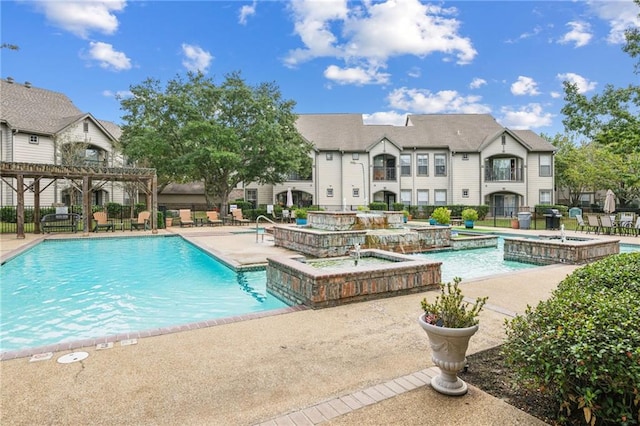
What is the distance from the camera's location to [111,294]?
25.1 ft

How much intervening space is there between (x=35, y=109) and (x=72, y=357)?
32343mm

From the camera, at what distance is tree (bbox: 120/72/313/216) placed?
24.6 meters

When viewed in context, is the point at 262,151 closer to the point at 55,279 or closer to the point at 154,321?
the point at 55,279

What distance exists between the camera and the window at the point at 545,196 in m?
32.6

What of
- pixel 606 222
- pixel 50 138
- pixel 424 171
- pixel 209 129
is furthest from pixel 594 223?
pixel 50 138

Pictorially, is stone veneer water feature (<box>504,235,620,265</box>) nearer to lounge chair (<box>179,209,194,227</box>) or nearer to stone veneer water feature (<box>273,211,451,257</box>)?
stone veneer water feature (<box>273,211,451,257</box>)

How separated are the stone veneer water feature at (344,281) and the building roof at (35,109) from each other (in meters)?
28.1

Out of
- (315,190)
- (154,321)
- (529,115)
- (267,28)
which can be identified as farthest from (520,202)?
(154,321)

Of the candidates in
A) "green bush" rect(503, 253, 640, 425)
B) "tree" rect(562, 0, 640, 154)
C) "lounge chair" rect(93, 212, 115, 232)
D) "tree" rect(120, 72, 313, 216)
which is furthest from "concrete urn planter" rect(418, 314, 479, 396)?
"tree" rect(120, 72, 313, 216)

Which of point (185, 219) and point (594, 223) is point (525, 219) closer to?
point (594, 223)

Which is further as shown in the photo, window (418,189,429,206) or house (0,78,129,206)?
window (418,189,429,206)

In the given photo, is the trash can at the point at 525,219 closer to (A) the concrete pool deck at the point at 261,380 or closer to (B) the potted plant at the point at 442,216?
(B) the potted plant at the point at 442,216

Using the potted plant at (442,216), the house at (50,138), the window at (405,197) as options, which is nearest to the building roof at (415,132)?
the window at (405,197)

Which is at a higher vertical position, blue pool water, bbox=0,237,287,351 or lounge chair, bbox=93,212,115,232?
lounge chair, bbox=93,212,115,232
